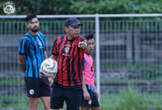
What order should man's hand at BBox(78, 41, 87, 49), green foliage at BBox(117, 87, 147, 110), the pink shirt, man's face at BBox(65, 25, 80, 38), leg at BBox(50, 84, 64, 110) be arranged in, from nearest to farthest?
man's hand at BBox(78, 41, 87, 49) → man's face at BBox(65, 25, 80, 38) → leg at BBox(50, 84, 64, 110) → the pink shirt → green foliage at BBox(117, 87, 147, 110)

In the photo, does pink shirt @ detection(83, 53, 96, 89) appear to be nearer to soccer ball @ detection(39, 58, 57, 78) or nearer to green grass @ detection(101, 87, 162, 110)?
soccer ball @ detection(39, 58, 57, 78)

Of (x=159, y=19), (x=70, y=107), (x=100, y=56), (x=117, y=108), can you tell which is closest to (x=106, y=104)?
(x=117, y=108)

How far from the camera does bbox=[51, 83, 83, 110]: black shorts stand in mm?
5465

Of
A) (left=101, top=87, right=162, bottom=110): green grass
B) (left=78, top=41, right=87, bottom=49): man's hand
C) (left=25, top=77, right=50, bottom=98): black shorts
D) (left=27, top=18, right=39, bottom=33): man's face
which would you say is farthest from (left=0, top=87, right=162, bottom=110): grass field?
(left=78, top=41, right=87, bottom=49): man's hand

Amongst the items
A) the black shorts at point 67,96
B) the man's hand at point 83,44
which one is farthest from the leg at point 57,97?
the man's hand at point 83,44

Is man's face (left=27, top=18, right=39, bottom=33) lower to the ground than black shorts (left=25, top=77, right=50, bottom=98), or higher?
higher

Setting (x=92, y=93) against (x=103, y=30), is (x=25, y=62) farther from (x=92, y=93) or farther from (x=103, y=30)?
(x=103, y=30)

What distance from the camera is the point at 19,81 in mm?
8523

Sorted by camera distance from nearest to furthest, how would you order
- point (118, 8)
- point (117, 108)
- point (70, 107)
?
point (70, 107) → point (117, 108) → point (118, 8)

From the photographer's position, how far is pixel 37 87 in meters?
6.44

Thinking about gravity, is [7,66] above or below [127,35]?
below

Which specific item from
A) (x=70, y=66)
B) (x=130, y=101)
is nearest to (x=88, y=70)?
(x=70, y=66)

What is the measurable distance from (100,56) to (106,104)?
114 cm

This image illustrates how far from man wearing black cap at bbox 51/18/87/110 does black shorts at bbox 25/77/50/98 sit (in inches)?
38.3
